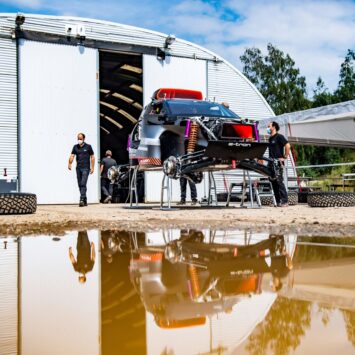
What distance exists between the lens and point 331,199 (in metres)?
10.5

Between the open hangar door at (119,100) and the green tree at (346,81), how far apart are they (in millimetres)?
45099

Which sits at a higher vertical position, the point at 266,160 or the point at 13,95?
the point at 13,95

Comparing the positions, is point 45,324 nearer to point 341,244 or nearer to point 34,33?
point 341,244

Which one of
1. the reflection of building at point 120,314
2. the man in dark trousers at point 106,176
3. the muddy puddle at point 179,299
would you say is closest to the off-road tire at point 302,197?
the man in dark trousers at point 106,176

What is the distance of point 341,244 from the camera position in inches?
165

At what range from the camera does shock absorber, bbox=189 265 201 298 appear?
2.40 meters

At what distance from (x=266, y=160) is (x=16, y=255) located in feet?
24.4

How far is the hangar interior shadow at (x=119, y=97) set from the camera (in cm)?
1855

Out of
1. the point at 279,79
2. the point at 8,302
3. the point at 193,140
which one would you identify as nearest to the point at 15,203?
the point at 193,140

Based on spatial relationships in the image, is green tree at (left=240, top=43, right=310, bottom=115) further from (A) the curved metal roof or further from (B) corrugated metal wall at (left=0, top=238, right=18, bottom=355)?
(B) corrugated metal wall at (left=0, top=238, right=18, bottom=355)

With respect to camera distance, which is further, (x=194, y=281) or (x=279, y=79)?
(x=279, y=79)

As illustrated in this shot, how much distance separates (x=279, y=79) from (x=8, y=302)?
189 ft

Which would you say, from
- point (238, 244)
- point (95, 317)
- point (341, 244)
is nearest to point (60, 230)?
point (238, 244)

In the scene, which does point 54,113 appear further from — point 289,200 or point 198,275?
point 198,275
